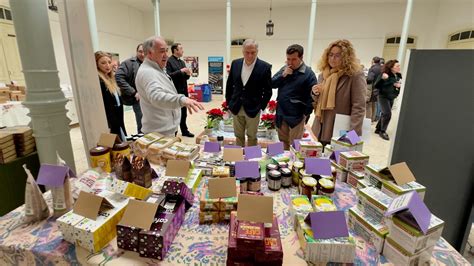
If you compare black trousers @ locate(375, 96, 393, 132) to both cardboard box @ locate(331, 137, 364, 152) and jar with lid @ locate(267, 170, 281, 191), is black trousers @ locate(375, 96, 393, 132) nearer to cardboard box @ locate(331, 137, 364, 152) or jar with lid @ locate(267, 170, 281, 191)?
cardboard box @ locate(331, 137, 364, 152)

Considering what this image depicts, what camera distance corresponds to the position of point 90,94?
174cm

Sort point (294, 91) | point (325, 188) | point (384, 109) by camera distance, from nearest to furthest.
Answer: point (325, 188), point (294, 91), point (384, 109)

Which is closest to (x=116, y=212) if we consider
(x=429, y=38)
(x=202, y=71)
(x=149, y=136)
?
(x=149, y=136)

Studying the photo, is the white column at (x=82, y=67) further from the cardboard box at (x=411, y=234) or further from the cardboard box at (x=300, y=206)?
the cardboard box at (x=411, y=234)

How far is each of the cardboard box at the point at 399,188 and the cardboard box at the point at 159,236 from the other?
0.86 metres

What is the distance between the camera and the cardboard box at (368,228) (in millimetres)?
836

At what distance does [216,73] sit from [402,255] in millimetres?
10033

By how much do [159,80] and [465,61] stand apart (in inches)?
77.3

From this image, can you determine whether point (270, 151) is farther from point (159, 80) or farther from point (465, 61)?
point (465, 61)

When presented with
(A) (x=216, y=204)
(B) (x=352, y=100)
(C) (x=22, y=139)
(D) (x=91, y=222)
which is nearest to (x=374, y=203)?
(A) (x=216, y=204)

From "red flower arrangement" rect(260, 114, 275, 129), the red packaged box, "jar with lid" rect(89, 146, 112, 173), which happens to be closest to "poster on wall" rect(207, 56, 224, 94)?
"red flower arrangement" rect(260, 114, 275, 129)

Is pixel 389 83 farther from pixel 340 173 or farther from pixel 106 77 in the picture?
pixel 106 77

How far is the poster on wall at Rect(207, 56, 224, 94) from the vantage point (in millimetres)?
10094

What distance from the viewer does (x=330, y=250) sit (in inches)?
30.4
